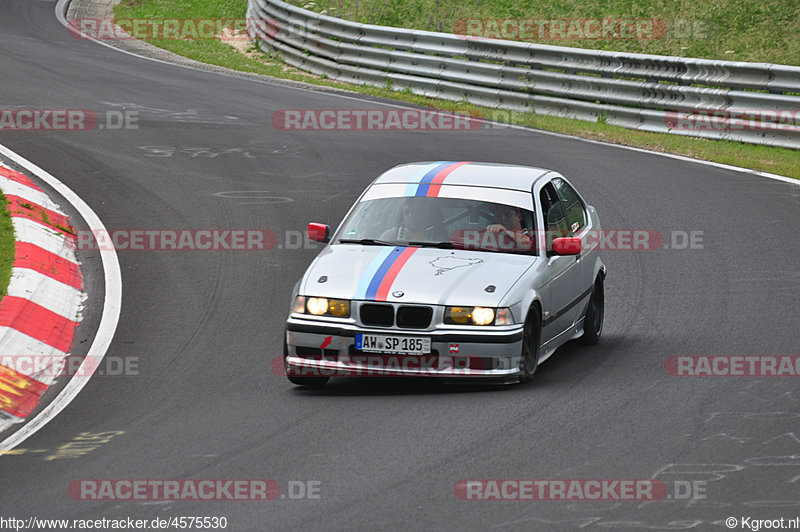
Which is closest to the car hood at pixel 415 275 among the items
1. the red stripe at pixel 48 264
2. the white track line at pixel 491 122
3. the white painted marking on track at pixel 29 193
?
the red stripe at pixel 48 264

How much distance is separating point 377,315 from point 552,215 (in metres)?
2.17

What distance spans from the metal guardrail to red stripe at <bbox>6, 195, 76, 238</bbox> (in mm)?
9963

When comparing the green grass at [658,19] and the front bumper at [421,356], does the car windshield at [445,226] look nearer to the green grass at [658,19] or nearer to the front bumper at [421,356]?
the front bumper at [421,356]

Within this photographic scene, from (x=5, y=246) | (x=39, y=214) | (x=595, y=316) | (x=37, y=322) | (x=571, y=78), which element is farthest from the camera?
(x=571, y=78)

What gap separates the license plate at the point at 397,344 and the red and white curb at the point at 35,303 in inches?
96.1

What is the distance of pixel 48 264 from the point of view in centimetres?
1182

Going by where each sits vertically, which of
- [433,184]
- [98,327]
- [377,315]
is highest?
[433,184]

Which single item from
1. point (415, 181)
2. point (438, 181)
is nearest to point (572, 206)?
point (438, 181)

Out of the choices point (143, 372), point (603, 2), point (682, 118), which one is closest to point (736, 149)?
point (682, 118)

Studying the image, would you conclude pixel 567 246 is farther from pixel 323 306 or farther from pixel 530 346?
pixel 323 306

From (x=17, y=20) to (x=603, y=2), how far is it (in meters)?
15.1

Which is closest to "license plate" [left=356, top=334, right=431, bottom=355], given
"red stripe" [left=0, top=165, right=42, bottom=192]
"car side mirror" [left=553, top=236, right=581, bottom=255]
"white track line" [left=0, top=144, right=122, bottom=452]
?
"car side mirror" [left=553, top=236, right=581, bottom=255]

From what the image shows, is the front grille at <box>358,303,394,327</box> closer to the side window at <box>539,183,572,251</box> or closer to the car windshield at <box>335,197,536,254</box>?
the car windshield at <box>335,197,536,254</box>

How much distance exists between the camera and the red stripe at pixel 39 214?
42.5 feet
